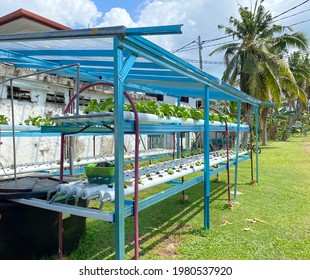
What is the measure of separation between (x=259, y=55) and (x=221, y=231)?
14.5 metres

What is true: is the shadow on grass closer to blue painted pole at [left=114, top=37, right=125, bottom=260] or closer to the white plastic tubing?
the white plastic tubing

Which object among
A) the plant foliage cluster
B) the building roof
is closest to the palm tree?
the building roof

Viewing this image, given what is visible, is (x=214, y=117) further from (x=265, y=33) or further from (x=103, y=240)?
(x=265, y=33)

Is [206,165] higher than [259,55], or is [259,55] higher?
[259,55]

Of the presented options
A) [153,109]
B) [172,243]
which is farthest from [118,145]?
[172,243]

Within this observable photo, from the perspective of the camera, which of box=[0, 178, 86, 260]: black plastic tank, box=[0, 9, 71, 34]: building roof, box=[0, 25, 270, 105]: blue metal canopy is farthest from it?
box=[0, 9, 71, 34]: building roof

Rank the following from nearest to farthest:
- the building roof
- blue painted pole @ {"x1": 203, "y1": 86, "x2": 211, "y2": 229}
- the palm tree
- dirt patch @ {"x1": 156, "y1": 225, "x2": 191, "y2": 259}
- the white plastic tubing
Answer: the white plastic tubing
dirt patch @ {"x1": 156, "y1": 225, "x2": 191, "y2": 259}
blue painted pole @ {"x1": 203, "y1": 86, "x2": 211, "y2": 229}
the building roof
the palm tree

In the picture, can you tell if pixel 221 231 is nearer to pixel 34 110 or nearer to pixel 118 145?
pixel 118 145

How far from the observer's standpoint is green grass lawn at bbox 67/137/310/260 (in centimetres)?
325

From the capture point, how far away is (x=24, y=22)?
31.4ft

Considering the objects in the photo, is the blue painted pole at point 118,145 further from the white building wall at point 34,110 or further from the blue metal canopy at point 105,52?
the white building wall at point 34,110

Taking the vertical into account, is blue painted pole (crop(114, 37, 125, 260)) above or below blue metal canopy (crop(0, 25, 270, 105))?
below

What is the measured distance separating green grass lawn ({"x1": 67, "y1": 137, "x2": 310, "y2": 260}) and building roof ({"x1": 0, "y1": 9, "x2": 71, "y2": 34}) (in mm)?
7269
